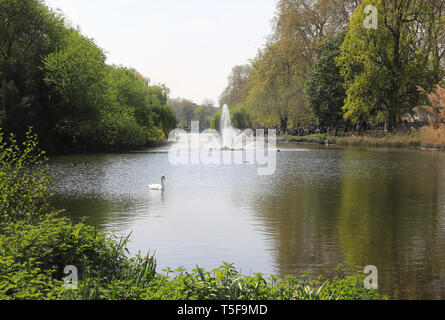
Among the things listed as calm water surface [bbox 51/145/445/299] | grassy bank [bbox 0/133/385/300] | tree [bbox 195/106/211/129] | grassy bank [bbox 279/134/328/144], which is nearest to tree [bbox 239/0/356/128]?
grassy bank [bbox 279/134/328/144]

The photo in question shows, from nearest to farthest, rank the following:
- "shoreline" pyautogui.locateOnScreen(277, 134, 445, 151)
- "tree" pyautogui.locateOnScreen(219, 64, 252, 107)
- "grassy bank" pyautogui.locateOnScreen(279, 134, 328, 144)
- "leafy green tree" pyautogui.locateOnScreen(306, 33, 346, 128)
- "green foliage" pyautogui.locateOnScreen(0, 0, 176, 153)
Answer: "green foliage" pyautogui.locateOnScreen(0, 0, 176, 153), "shoreline" pyautogui.locateOnScreen(277, 134, 445, 151), "leafy green tree" pyautogui.locateOnScreen(306, 33, 346, 128), "grassy bank" pyautogui.locateOnScreen(279, 134, 328, 144), "tree" pyautogui.locateOnScreen(219, 64, 252, 107)

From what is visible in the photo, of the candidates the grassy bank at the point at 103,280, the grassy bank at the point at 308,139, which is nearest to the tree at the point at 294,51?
the grassy bank at the point at 308,139

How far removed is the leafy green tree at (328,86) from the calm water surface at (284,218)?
31.6m

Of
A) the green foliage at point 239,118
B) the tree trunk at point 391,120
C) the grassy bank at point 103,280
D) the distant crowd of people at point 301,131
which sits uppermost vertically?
the green foliage at point 239,118

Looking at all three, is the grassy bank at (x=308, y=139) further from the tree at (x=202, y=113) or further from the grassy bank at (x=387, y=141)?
the tree at (x=202, y=113)

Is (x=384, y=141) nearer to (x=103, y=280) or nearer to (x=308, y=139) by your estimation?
(x=308, y=139)

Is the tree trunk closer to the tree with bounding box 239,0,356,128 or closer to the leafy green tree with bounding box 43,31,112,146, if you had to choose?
the tree with bounding box 239,0,356,128

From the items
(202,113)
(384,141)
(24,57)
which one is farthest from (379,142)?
(202,113)

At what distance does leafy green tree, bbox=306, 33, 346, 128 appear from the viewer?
55875 mm

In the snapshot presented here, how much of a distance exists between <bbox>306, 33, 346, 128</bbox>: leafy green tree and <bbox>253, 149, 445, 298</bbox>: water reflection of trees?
114 ft

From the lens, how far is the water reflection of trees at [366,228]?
853 cm

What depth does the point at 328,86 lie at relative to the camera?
55906 millimetres

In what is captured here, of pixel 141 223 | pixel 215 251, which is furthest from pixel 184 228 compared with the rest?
pixel 215 251

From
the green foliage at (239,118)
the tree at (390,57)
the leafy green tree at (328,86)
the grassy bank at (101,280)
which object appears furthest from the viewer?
the green foliage at (239,118)
